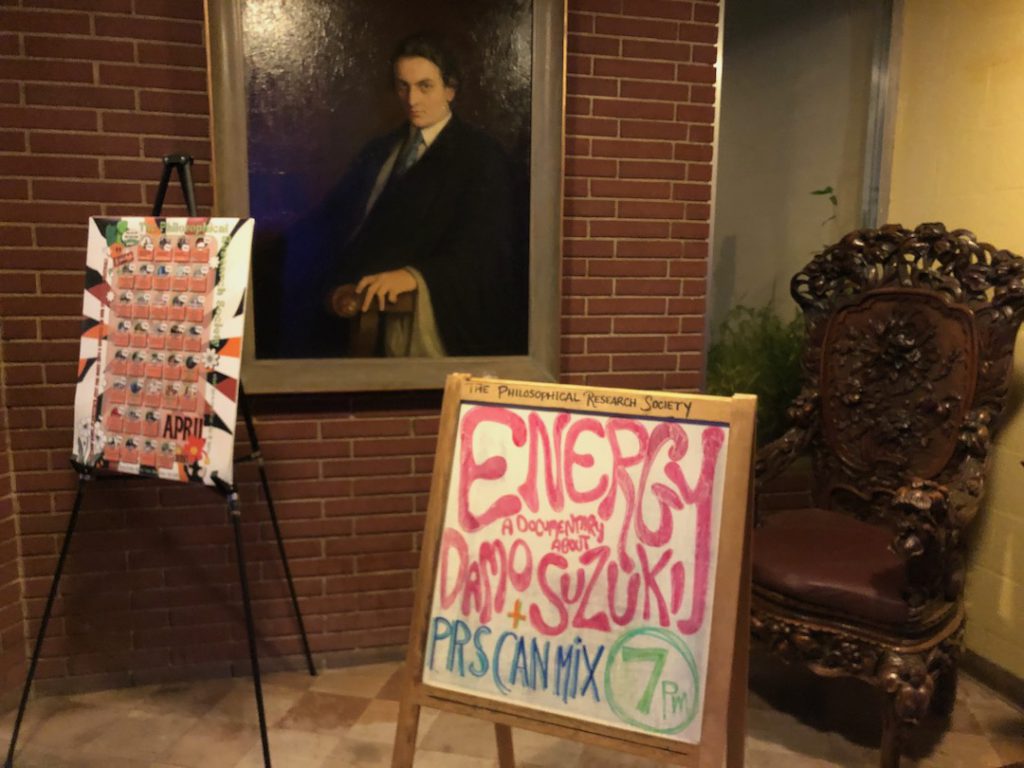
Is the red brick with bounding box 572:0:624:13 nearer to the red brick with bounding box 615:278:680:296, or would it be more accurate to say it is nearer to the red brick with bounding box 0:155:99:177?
the red brick with bounding box 615:278:680:296

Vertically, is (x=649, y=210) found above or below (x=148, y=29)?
below

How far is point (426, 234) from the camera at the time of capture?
2.22 m

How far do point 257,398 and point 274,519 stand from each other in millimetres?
350

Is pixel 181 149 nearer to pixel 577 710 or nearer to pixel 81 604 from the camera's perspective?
pixel 81 604

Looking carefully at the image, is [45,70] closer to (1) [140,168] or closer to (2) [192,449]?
(1) [140,168]

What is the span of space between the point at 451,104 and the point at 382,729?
1740 millimetres

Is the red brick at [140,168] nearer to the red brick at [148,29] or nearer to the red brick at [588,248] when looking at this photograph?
the red brick at [148,29]

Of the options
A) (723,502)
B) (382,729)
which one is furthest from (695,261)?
(382,729)

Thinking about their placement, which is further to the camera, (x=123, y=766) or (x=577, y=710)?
(x=123, y=766)

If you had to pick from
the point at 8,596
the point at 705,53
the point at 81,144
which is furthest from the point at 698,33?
the point at 8,596

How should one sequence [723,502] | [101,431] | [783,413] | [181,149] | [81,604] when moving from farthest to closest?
[783,413], [81,604], [181,149], [101,431], [723,502]

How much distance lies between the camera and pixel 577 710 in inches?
53.7

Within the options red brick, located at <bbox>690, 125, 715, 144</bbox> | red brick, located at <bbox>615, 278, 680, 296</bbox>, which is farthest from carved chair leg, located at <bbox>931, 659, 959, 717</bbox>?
red brick, located at <bbox>690, 125, 715, 144</bbox>

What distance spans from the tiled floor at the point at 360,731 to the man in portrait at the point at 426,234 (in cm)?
103
